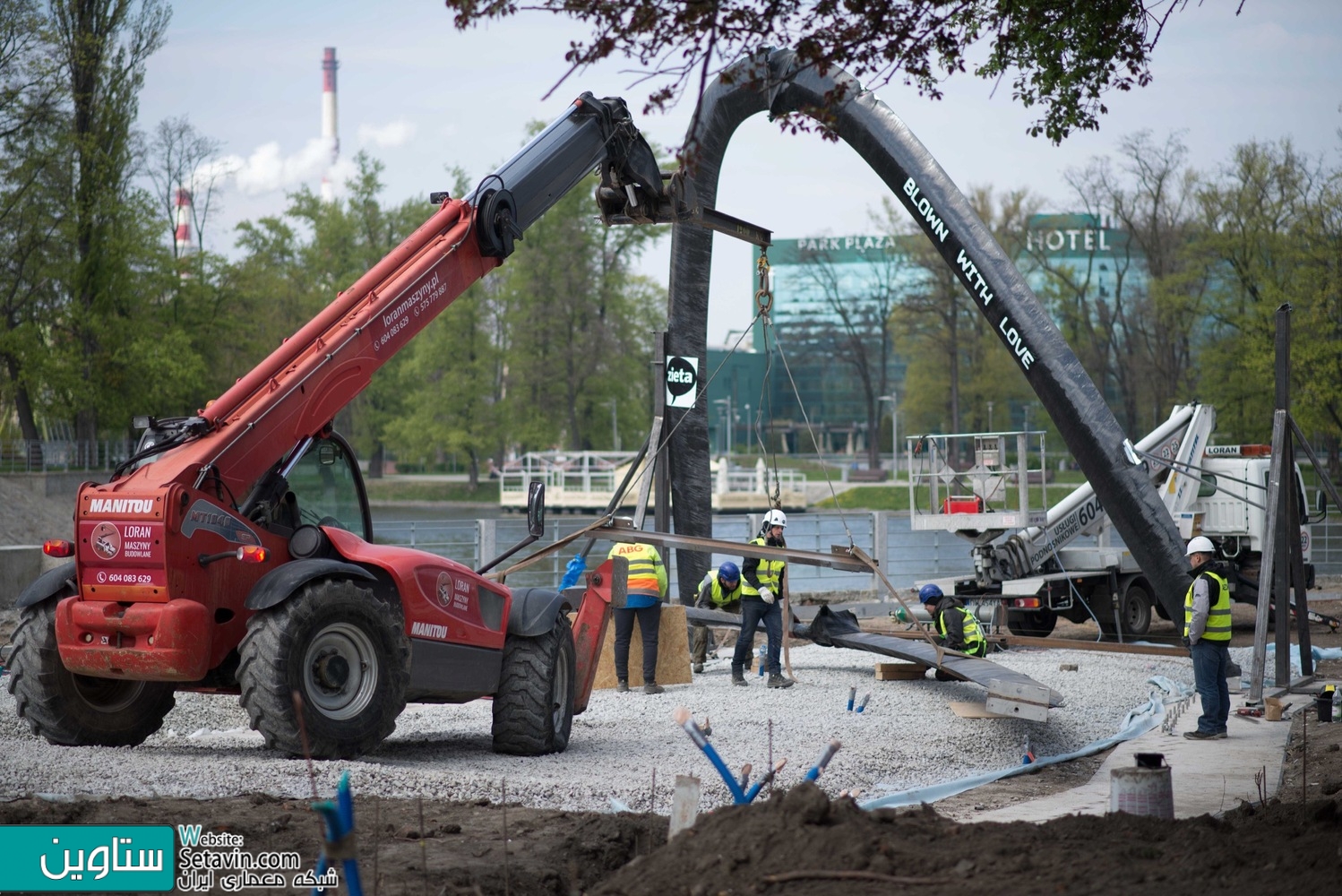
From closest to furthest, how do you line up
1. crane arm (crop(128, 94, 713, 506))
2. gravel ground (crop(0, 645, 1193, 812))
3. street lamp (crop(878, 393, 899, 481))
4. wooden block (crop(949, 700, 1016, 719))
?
gravel ground (crop(0, 645, 1193, 812))
crane arm (crop(128, 94, 713, 506))
wooden block (crop(949, 700, 1016, 719))
street lamp (crop(878, 393, 899, 481))

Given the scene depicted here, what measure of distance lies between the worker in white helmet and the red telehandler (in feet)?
11.7

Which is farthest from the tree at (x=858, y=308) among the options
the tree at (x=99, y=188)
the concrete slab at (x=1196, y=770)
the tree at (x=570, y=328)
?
the concrete slab at (x=1196, y=770)

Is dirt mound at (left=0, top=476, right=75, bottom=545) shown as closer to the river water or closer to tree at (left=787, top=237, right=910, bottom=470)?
the river water

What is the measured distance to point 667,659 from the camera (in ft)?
45.2

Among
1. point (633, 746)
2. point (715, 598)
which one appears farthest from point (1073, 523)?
point (633, 746)

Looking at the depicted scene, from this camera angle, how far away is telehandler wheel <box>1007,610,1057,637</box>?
64.2 feet

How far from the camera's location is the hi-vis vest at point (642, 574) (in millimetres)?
13180

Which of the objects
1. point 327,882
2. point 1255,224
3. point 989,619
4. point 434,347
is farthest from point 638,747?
point 434,347

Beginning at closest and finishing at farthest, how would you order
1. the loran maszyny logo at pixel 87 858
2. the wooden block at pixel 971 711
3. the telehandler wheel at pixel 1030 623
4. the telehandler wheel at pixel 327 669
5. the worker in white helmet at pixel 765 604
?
the loran maszyny logo at pixel 87 858
the telehandler wheel at pixel 327 669
the wooden block at pixel 971 711
the worker in white helmet at pixel 765 604
the telehandler wheel at pixel 1030 623

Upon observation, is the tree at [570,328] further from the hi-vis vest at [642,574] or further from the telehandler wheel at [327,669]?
the telehandler wheel at [327,669]

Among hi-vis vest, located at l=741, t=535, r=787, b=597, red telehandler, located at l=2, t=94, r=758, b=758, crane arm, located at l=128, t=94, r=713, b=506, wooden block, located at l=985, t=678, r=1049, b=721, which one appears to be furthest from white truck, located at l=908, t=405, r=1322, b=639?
red telehandler, located at l=2, t=94, r=758, b=758

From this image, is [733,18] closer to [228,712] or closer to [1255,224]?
[228,712]

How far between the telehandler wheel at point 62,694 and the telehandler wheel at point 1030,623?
536 inches

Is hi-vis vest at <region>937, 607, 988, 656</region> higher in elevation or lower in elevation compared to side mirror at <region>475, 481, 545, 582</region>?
lower
